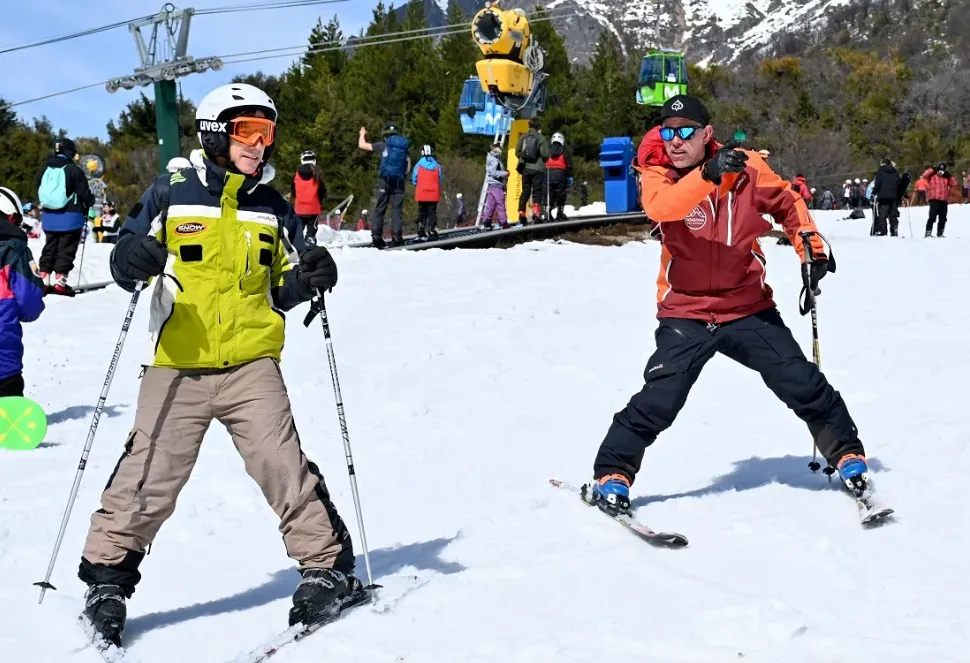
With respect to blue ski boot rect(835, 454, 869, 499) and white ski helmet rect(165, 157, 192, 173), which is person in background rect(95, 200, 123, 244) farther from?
blue ski boot rect(835, 454, 869, 499)

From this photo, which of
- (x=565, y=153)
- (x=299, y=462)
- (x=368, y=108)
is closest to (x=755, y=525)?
(x=299, y=462)

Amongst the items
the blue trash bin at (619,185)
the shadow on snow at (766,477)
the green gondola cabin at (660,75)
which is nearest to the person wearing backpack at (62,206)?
the shadow on snow at (766,477)

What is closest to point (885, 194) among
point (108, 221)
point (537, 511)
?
point (108, 221)

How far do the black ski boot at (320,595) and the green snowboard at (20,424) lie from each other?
3492mm

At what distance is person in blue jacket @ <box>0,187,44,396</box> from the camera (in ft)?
20.3

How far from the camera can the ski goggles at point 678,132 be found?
14.2ft

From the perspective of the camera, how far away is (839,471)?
4.54 metres

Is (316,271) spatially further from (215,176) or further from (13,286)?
(13,286)

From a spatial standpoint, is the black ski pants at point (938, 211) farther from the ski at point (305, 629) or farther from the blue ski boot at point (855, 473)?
the ski at point (305, 629)

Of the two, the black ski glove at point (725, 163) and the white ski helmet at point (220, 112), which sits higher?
the white ski helmet at point (220, 112)

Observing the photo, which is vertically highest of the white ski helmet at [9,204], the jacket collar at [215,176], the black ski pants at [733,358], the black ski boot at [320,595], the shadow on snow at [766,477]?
the jacket collar at [215,176]

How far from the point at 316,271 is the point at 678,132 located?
5.31 feet

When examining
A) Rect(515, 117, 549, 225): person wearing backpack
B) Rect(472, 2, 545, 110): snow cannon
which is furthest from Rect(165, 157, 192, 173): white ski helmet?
Rect(472, 2, 545, 110): snow cannon

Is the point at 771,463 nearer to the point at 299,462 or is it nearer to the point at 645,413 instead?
the point at 645,413
